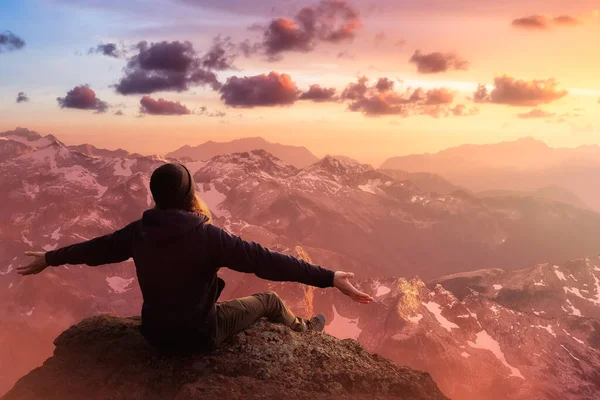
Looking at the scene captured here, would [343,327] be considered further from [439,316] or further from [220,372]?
[220,372]

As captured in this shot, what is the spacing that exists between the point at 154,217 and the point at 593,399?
160451mm

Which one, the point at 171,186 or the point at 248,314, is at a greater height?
the point at 171,186

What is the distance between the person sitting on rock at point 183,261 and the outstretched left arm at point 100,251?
15mm

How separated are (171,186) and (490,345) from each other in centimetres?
16117

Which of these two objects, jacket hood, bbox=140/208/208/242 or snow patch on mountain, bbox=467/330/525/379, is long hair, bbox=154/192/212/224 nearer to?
jacket hood, bbox=140/208/208/242

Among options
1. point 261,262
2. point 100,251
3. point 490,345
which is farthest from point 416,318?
point 100,251

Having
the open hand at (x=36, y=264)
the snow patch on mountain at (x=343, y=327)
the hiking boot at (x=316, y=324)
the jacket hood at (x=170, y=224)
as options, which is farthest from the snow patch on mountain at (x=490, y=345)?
the jacket hood at (x=170, y=224)

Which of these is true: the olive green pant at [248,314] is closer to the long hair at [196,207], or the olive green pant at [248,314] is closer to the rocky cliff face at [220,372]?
the rocky cliff face at [220,372]

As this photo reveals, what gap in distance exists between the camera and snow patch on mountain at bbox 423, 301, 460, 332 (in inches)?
5945

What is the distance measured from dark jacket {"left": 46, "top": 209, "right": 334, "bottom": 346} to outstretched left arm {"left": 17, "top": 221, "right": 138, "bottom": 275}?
2 centimetres

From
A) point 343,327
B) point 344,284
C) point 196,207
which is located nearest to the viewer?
point 196,207

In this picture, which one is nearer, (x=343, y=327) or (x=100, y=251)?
(x=100, y=251)

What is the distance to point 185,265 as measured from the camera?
5859mm

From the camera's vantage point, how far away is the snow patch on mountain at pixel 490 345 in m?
138
